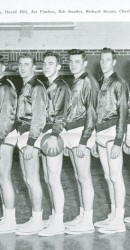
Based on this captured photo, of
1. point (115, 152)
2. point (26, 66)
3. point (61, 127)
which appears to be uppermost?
point (26, 66)

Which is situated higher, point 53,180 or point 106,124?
point 106,124

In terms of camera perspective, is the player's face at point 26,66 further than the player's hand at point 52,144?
Yes

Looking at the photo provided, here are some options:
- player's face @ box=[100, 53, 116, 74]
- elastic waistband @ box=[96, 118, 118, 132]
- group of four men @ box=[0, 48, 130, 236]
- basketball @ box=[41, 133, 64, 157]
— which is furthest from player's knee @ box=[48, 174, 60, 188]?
player's face @ box=[100, 53, 116, 74]

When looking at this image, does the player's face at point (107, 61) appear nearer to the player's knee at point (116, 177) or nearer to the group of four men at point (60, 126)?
the group of four men at point (60, 126)

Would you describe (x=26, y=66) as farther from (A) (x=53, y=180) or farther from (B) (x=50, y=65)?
(A) (x=53, y=180)

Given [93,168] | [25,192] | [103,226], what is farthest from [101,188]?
[103,226]

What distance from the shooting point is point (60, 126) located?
4.43 metres

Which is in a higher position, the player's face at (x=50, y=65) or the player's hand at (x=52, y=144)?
the player's face at (x=50, y=65)

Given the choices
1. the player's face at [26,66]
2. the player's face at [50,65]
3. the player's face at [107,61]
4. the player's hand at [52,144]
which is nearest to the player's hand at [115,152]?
the player's hand at [52,144]

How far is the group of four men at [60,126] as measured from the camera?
14.6 feet

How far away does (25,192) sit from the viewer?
21.3 feet

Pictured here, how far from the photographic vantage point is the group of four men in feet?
14.6

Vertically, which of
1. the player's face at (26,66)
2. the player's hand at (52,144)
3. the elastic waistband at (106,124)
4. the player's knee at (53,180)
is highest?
the player's face at (26,66)

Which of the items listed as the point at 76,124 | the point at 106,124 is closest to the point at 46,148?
the point at 76,124
